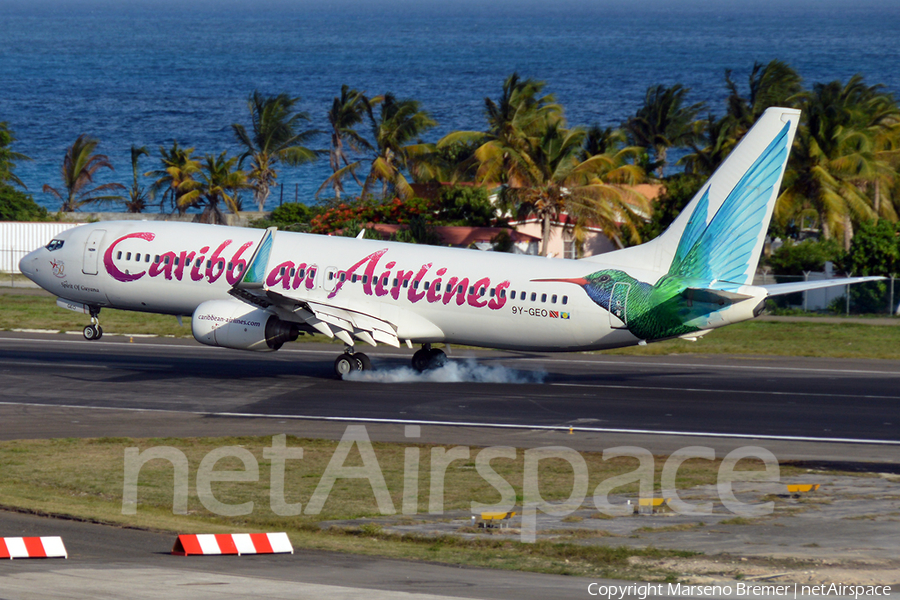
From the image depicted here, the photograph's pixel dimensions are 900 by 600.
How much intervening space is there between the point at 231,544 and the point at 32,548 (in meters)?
2.92

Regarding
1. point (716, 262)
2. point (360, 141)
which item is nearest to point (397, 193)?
point (360, 141)

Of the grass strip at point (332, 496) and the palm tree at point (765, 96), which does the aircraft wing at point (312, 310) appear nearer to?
the grass strip at point (332, 496)

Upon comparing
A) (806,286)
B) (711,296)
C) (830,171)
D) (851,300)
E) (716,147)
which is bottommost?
(851,300)

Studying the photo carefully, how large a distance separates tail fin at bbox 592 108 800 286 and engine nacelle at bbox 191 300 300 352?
527 inches

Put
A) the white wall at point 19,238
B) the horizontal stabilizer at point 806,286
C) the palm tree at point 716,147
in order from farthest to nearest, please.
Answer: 1. the white wall at point 19,238
2. the palm tree at point 716,147
3. the horizontal stabilizer at point 806,286

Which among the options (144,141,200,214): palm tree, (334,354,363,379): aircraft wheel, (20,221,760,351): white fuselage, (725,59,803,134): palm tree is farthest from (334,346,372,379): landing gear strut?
(144,141,200,214): palm tree

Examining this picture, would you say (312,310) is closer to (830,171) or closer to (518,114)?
(830,171)

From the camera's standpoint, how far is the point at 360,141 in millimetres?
86688

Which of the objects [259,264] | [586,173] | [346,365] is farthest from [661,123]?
[259,264]

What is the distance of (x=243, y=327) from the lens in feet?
121

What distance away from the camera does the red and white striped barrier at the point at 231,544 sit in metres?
16.6

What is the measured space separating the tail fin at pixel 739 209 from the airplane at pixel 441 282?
0.04m

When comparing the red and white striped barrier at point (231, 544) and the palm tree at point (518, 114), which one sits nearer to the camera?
the red and white striped barrier at point (231, 544)

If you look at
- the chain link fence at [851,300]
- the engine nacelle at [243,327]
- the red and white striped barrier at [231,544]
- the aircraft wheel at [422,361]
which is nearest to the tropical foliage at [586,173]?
the chain link fence at [851,300]
